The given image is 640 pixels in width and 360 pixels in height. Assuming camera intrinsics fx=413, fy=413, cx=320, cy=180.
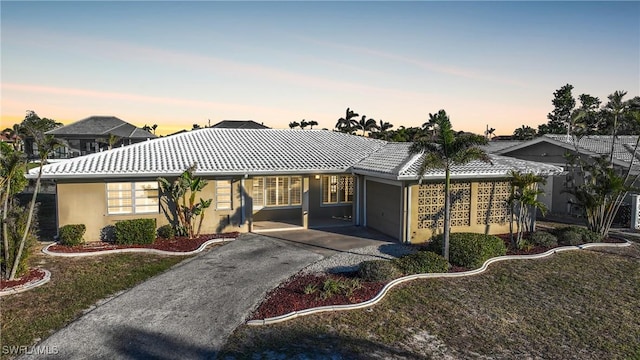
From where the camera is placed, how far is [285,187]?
2064 centimetres

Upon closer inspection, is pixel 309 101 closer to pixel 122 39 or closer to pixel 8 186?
pixel 122 39

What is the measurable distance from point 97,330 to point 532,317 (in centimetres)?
960

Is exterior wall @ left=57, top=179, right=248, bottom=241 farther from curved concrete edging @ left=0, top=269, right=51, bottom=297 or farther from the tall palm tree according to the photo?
the tall palm tree

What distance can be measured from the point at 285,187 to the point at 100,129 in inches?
1315

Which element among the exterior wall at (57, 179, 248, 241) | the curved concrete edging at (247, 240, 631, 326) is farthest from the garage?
the exterior wall at (57, 179, 248, 241)

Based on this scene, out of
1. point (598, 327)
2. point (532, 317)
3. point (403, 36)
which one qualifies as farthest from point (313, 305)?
point (403, 36)

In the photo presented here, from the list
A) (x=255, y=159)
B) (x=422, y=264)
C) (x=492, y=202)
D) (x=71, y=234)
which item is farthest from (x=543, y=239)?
(x=71, y=234)

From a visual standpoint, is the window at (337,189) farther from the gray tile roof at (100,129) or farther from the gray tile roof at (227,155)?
the gray tile roof at (100,129)

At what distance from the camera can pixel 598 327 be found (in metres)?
9.17

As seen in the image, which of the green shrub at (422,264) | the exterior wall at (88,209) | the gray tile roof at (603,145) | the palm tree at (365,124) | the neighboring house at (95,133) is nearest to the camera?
the green shrub at (422,264)

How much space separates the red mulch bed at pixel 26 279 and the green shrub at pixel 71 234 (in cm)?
283

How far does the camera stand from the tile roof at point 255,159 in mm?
15844

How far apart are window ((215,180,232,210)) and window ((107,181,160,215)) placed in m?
2.39

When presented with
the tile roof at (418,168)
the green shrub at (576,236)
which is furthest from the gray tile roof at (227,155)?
the green shrub at (576,236)
